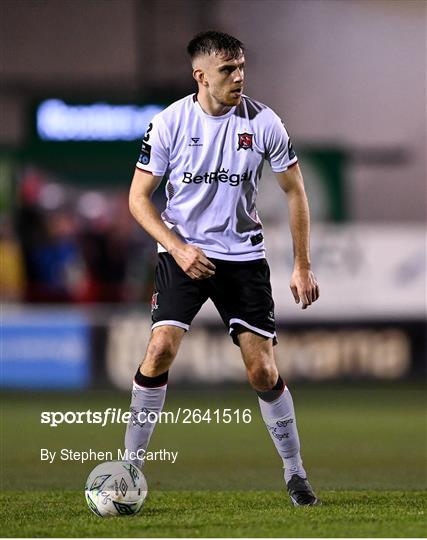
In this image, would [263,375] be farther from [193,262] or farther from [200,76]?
[200,76]

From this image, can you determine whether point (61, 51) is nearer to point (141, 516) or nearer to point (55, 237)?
point (55, 237)

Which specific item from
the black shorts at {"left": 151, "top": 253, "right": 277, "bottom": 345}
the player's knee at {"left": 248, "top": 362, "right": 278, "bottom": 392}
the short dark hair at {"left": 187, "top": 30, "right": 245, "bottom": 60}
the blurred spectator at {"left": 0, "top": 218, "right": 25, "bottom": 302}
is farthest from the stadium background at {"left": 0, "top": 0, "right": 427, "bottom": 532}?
the short dark hair at {"left": 187, "top": 30, "right": 245, "bottom": 60}

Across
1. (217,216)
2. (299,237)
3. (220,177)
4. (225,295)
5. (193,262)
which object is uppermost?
(220,177)

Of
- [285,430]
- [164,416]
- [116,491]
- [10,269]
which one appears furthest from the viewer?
[10,269]

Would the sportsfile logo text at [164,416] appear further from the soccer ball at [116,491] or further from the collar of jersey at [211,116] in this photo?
the collar of jersey at [211,116]

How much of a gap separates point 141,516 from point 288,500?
104 centimetres

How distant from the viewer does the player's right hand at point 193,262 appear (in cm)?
634

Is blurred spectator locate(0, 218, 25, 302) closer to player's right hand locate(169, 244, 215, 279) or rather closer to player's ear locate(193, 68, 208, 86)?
player's ear locate(193, 68, 208, 86)

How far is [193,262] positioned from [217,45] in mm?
1142

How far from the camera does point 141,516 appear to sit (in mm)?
6383

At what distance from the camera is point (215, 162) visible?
666 cm

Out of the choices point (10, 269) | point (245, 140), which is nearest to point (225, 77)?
point (245, 140)

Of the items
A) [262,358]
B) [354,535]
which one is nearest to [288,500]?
[262,358]

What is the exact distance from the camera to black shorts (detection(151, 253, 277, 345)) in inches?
263
